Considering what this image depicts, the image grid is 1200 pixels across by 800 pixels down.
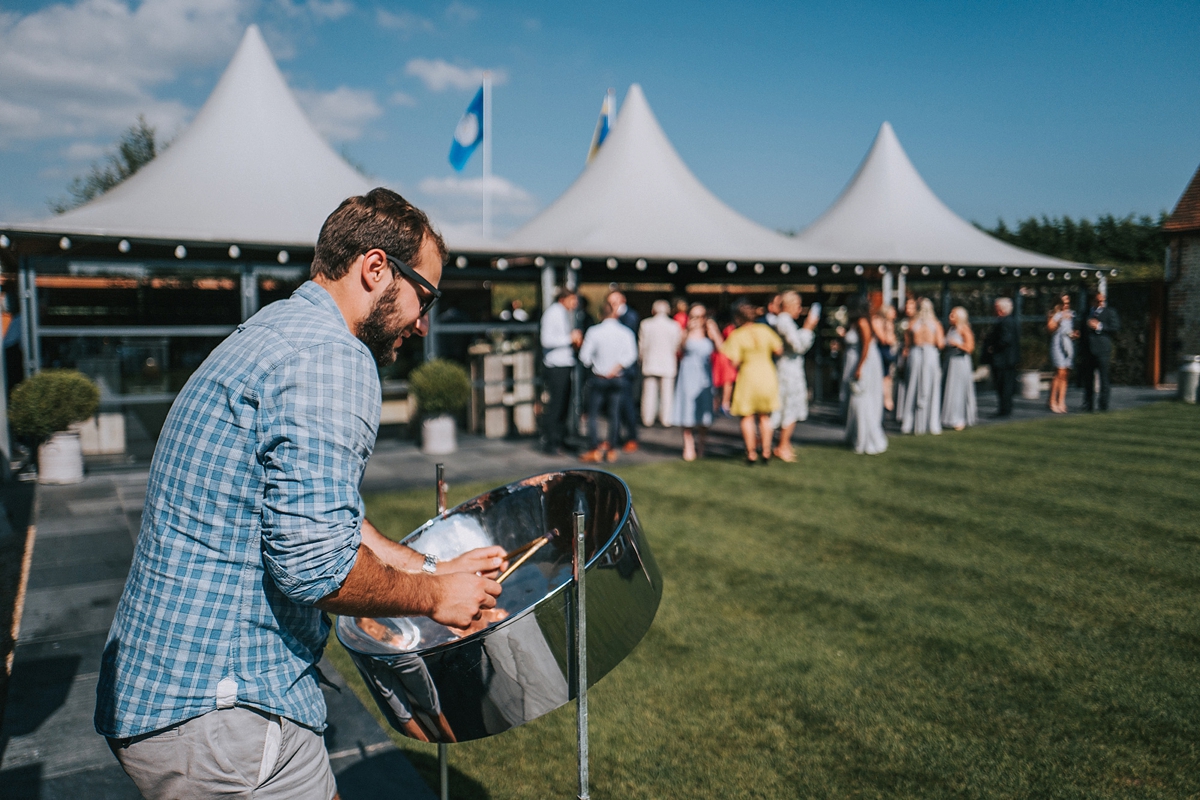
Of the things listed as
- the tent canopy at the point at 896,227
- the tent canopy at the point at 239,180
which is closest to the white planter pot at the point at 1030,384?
the tent canopy at the point at 896,227

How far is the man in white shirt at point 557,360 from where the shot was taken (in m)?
9.27

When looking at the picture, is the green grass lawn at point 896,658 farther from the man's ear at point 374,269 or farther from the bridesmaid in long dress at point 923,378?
the bridesmaid in long dress at point 923,378

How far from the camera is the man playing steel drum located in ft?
4.02

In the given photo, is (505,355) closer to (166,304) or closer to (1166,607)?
(166,304)

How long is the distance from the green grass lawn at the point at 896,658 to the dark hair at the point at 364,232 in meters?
2.03

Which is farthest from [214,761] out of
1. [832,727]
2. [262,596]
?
[832,727]

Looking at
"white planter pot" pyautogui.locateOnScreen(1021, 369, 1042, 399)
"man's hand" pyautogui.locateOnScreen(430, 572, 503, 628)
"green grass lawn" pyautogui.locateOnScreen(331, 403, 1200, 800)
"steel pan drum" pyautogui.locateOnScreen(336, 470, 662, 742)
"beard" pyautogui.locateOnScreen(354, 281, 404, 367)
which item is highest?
"beard" pyautogui.locateOnScreen(354, 281, 404, 367)

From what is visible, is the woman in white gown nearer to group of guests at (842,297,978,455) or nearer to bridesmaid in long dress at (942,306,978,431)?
group of guests at (842,297,978,455)

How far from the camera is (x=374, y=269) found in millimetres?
1438

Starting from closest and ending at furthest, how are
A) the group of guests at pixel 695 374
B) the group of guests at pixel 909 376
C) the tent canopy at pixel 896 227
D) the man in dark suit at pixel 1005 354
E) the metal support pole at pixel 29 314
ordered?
the metal support pole at pixel 29 314 < the group of guests at pixel 695 374 < the group of guests at pixel 909 376 < the man in dark suit at pixel 1005 354 < the tent canopy at pixel 896 227

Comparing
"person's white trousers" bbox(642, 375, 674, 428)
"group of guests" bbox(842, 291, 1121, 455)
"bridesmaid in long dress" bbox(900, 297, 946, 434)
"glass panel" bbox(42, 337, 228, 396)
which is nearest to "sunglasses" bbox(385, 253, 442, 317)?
"group of guests" bbox(842, 291, 1121, 455)

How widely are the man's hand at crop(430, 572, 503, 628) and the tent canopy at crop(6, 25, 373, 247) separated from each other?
8235 mm

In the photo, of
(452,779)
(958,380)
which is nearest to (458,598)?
(452,779)

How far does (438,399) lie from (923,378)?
624cm
